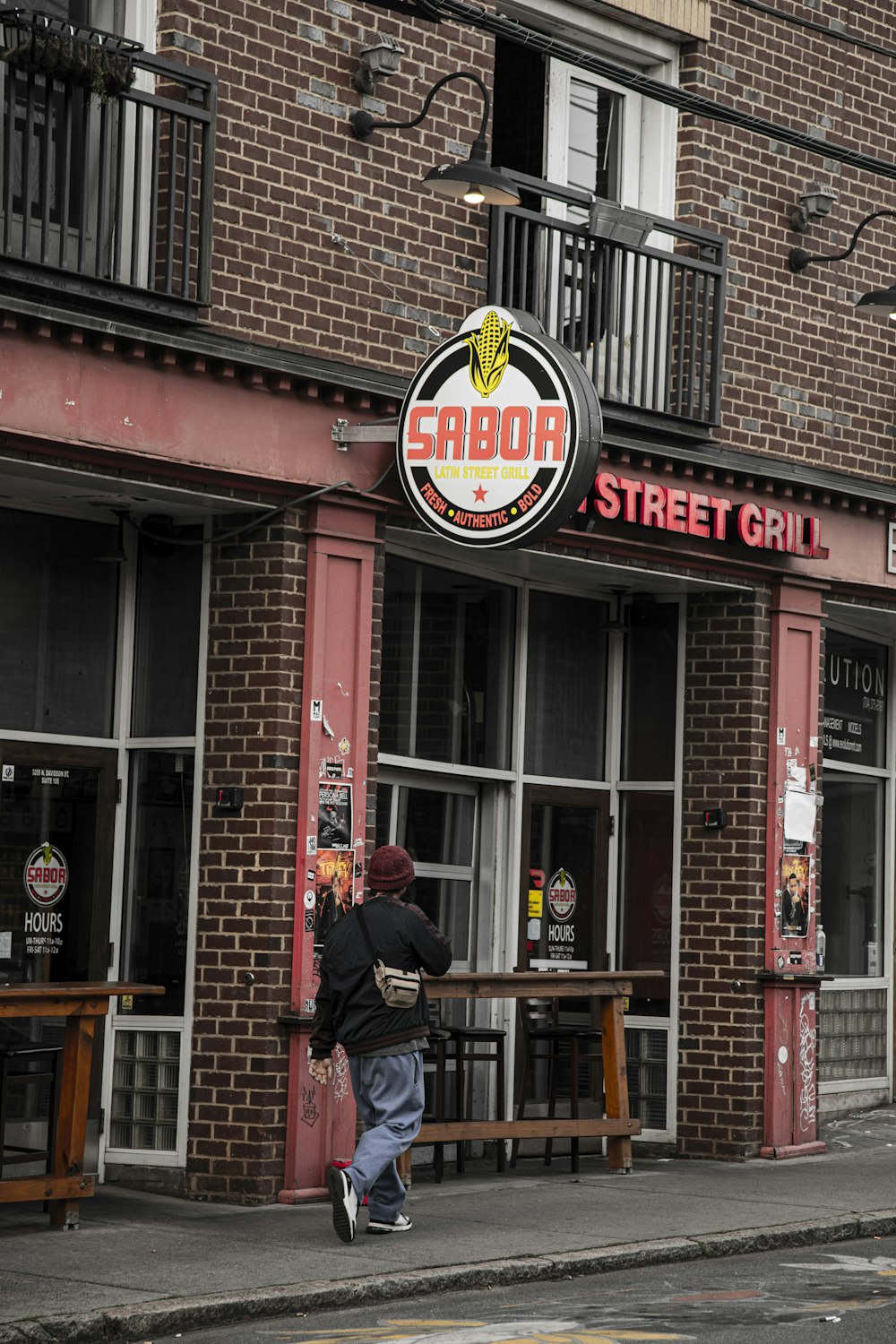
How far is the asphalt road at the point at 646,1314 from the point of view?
770 centimetres

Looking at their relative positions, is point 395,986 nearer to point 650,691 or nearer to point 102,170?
point 102,170

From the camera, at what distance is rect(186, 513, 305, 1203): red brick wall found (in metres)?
10.9

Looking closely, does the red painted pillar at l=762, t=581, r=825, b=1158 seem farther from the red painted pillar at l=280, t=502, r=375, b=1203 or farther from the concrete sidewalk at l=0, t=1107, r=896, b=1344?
the red painted pillar at l=280, t=502, r=375, b=1203

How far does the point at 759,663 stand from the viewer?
542 inches

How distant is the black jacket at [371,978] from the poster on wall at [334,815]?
1.23 meters

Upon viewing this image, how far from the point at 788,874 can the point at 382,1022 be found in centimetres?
463

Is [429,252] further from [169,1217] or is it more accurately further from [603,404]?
[169,1217]

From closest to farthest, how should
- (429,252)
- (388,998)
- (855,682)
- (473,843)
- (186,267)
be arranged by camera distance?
(388,998)
(186,267)
(429,252)
(473,843)
(855,682)

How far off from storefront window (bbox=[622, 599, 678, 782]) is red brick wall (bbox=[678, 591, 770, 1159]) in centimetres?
21

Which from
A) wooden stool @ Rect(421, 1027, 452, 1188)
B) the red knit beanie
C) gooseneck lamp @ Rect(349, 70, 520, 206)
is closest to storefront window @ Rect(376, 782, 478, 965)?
wooden stool @ Rect(421, 1027, 452, 1188)

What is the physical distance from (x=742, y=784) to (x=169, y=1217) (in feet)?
16.5

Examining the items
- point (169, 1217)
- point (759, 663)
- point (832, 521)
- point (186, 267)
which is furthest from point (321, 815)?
point (832, 521)

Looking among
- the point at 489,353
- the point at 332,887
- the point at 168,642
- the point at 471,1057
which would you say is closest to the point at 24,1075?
the point at 332,887

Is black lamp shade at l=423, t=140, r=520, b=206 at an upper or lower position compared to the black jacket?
upper
